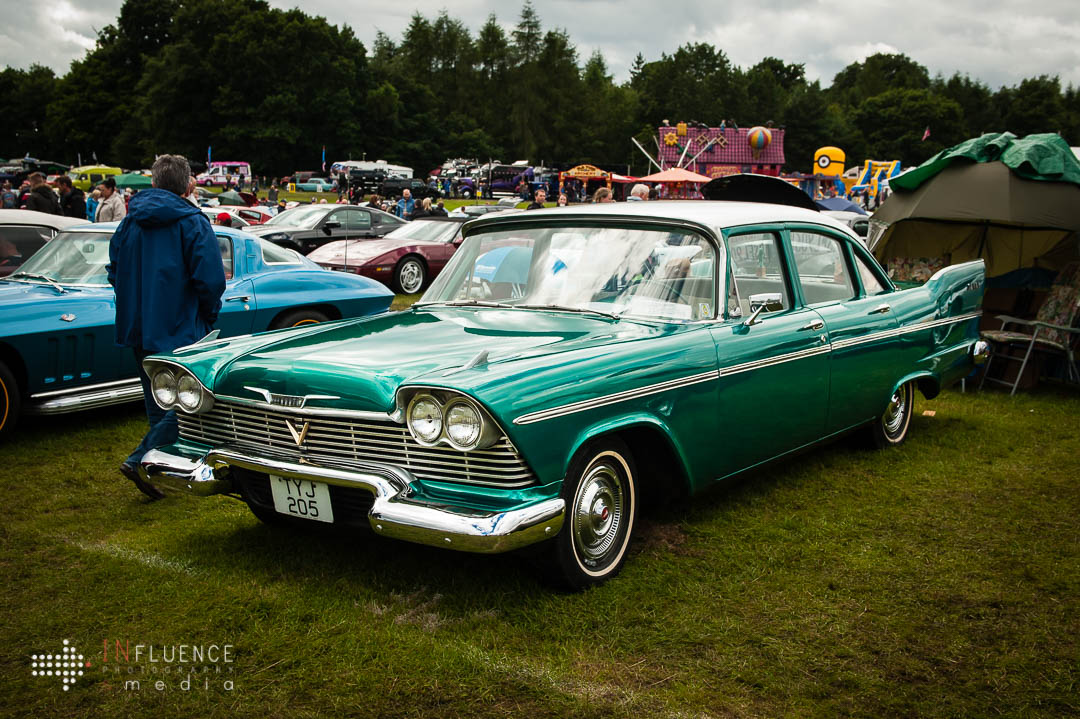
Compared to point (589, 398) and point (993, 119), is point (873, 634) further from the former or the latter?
point (993, 119)

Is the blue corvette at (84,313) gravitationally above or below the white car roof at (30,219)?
below

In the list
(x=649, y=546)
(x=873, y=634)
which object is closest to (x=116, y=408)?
(x=649, y=546)

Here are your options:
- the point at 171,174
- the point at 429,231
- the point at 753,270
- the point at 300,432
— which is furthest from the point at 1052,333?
the point at 429,231

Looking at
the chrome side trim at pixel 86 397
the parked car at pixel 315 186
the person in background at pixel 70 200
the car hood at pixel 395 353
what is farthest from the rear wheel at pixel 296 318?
the parked car at pixel 315 186

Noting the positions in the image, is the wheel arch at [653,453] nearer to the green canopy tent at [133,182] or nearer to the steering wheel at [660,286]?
the steering wheel at [660,286]

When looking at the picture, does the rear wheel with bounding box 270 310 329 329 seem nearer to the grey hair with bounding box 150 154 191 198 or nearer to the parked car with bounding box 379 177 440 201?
the grey hair with bounding box 150 154 191 198

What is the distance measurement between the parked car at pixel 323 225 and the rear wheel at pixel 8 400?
9.85 metres

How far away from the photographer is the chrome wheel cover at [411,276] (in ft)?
46.7

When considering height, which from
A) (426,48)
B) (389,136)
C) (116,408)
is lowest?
(116,408)

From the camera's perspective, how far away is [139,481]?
4.87 metres

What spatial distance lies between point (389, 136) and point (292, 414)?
84.5m

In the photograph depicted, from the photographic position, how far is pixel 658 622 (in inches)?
133

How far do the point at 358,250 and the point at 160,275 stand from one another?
991 centimetres

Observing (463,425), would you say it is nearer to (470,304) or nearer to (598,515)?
(598,515)
